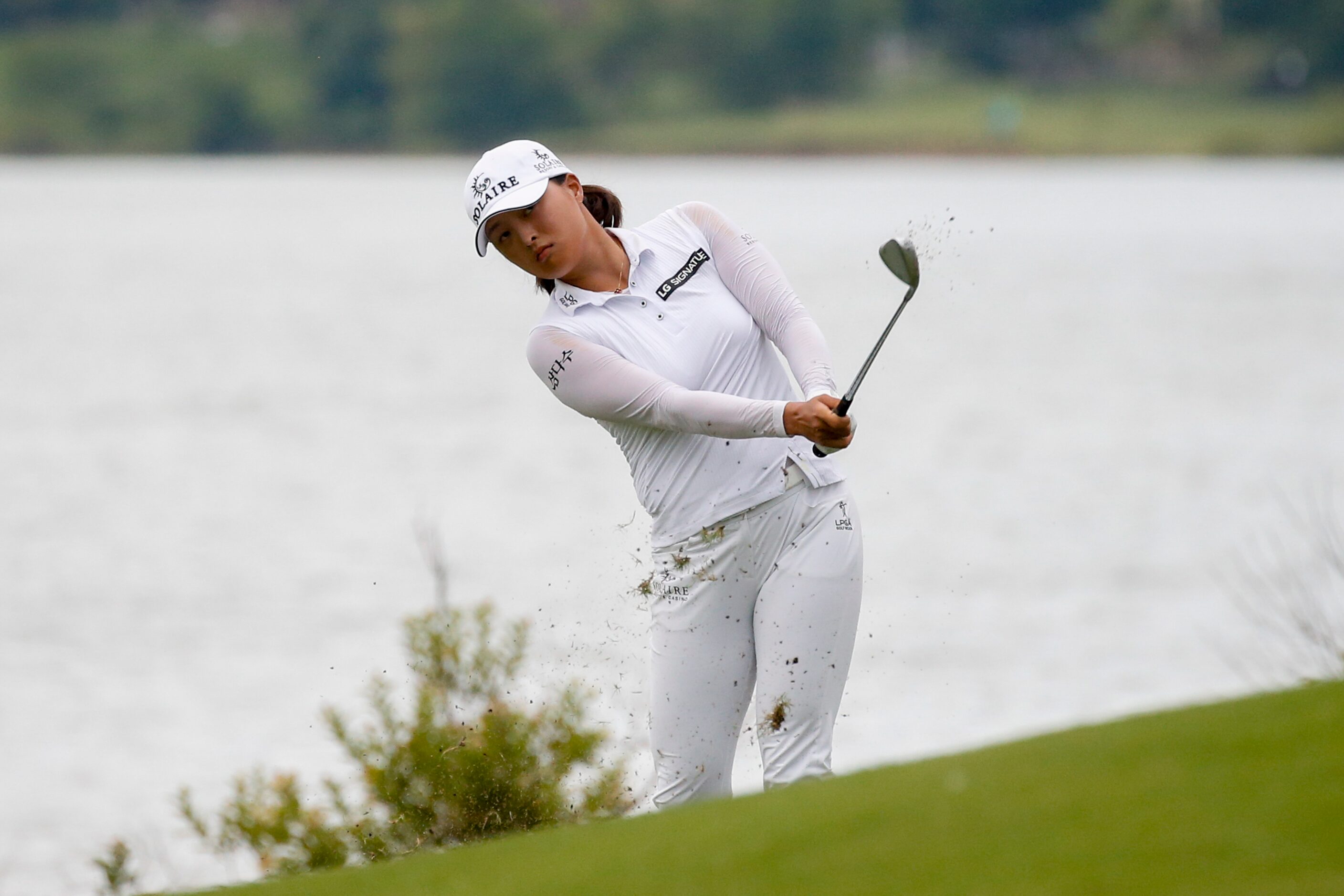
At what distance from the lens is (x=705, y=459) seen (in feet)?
16.7

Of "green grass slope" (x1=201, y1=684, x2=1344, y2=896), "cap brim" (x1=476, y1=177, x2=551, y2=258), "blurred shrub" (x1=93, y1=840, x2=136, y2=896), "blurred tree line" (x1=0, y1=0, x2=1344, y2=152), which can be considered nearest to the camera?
"green grass slope" (x1=201, y1=684, x2=1344, y2=896)

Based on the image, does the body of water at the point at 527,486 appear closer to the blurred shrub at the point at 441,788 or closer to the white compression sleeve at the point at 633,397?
the blurred shrub at the point at 441,788

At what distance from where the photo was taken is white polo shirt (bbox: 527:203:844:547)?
16.4 ft

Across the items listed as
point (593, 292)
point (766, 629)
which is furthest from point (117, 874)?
point (593, 292)

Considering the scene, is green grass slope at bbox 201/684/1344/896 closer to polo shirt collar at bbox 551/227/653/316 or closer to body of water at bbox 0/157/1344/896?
polo shirt collar at bbox 551/227/653/316

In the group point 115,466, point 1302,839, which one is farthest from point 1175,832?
point 115,466

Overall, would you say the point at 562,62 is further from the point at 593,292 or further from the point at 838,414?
the point at 838,414

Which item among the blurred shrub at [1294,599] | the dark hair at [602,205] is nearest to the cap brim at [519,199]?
the dark hair at [602,205]

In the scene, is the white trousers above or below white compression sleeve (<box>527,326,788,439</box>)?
below

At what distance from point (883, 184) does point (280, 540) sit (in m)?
74.6

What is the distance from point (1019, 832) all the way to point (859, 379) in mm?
1549

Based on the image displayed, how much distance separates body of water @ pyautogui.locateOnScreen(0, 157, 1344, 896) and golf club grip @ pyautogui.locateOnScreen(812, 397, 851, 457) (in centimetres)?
88

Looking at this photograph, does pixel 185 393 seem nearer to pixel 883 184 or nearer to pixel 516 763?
pixel 516 763

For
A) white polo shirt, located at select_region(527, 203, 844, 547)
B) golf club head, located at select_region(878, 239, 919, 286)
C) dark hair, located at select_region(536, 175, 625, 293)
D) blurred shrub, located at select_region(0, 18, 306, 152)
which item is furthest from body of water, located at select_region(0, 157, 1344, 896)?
blurred shrub, located at select_region(0, 18, 306, 152)
